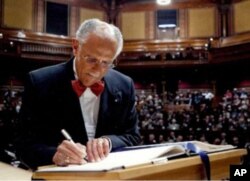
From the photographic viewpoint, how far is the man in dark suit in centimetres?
95

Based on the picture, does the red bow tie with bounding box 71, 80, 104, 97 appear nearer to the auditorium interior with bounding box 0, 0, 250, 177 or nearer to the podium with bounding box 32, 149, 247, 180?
the podium with bounding box 32, 149, 247, 180

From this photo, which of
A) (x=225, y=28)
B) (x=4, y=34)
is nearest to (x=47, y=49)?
(x=4, y=34)

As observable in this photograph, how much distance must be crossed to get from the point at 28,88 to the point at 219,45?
7.75 m

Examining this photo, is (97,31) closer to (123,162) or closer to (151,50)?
(123,162)

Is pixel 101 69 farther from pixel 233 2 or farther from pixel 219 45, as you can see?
pixel 233 2

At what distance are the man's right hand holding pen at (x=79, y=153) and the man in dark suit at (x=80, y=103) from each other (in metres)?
0.12

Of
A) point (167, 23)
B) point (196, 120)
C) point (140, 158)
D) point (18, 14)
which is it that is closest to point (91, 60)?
point (140, 158)

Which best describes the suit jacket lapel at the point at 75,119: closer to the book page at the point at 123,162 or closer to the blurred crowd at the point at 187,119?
the book page at the point at 123,162

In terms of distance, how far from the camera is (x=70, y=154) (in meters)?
0.71

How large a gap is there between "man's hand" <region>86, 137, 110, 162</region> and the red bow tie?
26cm

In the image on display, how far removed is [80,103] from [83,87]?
5cm

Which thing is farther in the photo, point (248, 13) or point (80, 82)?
point (248, 13)

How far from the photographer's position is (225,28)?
28.4ft

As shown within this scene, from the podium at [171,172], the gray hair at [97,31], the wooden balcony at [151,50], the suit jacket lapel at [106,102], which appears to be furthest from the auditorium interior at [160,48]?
the podium at [171,172]
